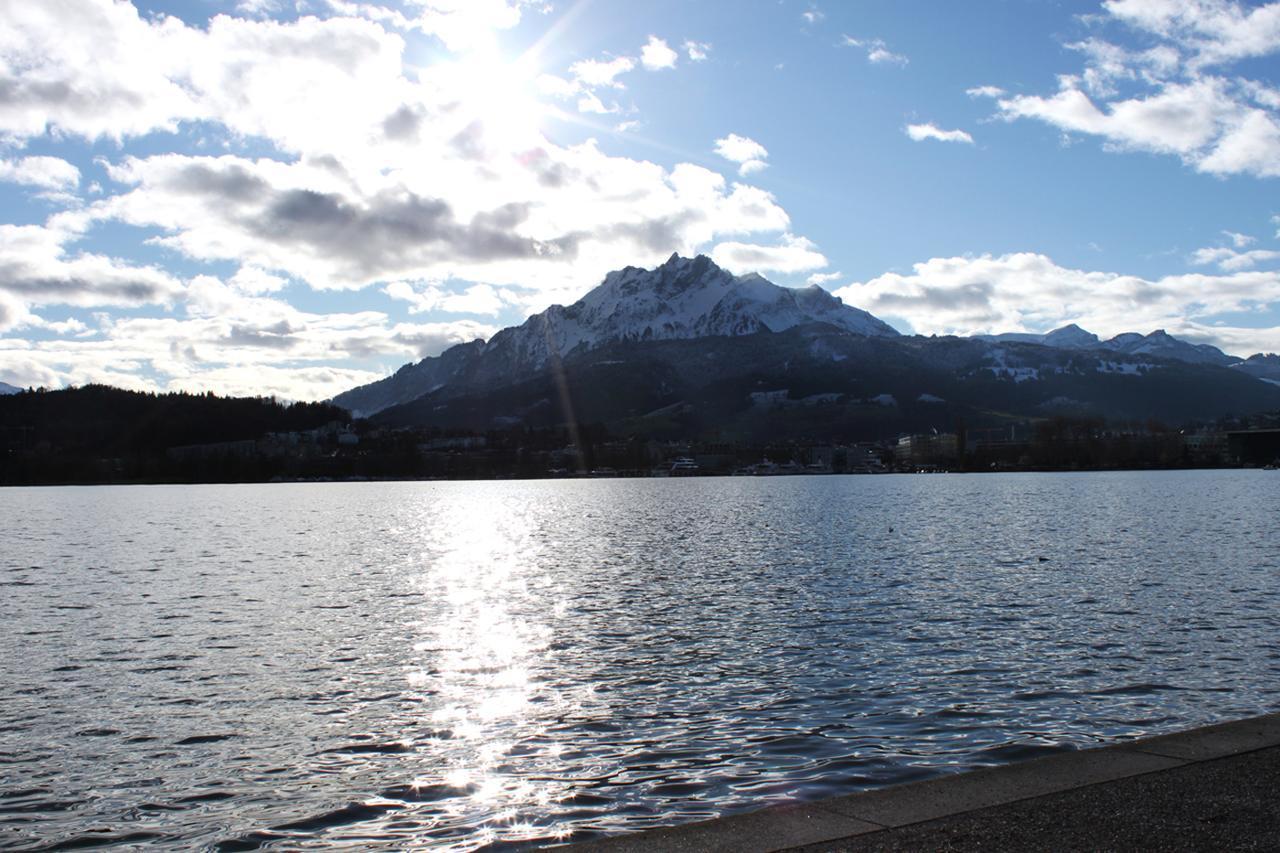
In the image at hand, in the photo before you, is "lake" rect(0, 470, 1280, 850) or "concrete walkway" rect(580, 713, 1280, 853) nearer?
"concrete walkway" rect(580, 713, 1280, 853)

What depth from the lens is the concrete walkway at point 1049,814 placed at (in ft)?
41.4

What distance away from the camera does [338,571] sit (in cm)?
7200

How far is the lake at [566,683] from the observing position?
66.5 ft

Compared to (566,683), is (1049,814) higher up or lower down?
higher up

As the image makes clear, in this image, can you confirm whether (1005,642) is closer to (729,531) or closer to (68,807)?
(68,807)

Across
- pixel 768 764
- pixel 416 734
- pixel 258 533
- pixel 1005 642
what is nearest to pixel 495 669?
pixel 416 734

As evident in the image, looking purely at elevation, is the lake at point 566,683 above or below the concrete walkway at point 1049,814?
below

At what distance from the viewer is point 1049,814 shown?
13.6 metres

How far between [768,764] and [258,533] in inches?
4207

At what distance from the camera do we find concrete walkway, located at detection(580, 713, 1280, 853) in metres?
12.6

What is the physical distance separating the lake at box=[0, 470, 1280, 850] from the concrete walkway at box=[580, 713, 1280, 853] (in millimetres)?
4930

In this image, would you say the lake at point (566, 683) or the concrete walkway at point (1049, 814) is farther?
the lake at point (566, 683)

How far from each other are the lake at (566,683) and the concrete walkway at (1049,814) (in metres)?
4.93

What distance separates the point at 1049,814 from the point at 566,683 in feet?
64.9
